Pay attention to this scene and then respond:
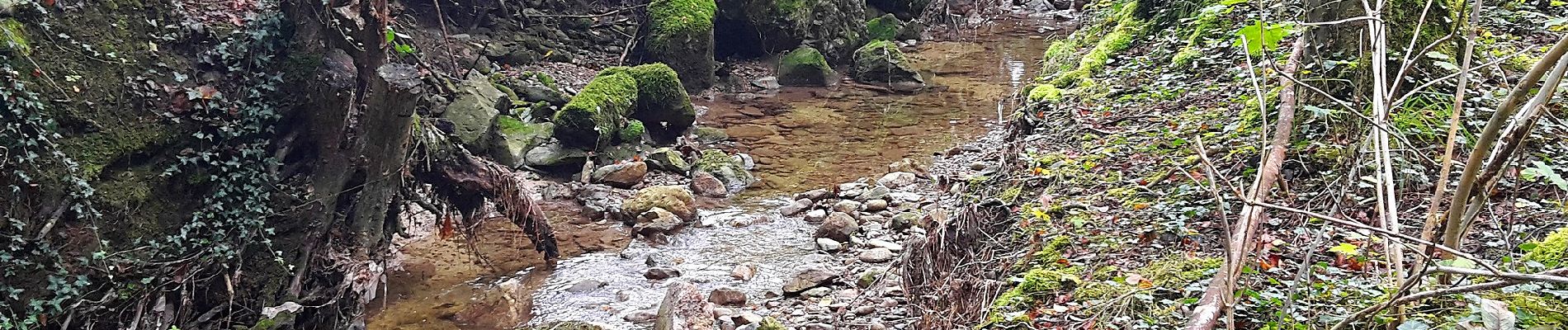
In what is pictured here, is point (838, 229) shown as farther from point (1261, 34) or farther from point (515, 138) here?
point (1261, 34)

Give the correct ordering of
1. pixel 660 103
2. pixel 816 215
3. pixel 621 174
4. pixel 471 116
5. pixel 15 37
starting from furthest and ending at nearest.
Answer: pixel 660 103, pixel 621 174, pixel 471 116, pixel 816 215, pixel 15 37

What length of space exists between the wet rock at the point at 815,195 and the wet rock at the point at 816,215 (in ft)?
1.36

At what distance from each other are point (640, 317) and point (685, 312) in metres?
0.73

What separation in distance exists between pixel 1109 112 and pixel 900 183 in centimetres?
348

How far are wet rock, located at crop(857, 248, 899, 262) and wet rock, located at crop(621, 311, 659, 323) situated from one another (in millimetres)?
1680

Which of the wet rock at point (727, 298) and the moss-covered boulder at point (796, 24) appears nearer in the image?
the wet rock at point (727, 298)

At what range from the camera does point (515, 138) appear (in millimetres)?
9500

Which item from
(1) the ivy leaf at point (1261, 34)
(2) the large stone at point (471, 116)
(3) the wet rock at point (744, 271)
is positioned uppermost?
(1) the ivy leaf at point (1261, 34)

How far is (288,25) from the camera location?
5.34 m

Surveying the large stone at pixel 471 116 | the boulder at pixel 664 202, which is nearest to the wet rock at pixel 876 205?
the boulder at pixel 664 202

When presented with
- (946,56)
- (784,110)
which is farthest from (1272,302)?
(946,56)

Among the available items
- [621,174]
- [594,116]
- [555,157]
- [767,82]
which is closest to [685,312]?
[621,174]

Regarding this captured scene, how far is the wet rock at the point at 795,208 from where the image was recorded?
831cm

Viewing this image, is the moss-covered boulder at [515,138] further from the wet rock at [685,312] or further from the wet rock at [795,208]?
the wet rock at [685,312]
